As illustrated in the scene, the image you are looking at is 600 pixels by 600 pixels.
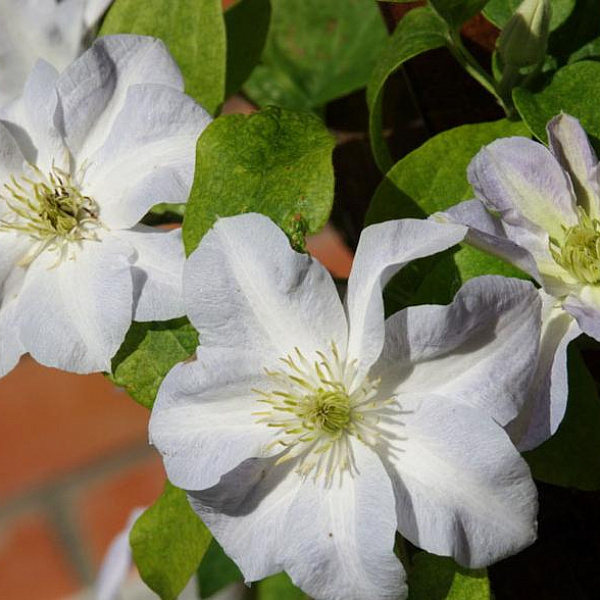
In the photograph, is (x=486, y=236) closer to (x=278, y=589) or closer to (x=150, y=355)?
(x=150, y=355)

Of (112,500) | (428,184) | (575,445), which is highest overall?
(428,184)

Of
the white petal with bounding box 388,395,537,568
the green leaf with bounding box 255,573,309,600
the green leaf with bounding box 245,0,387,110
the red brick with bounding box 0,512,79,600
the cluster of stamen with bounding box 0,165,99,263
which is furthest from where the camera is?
the red brick with bounding box 0,512,79,600

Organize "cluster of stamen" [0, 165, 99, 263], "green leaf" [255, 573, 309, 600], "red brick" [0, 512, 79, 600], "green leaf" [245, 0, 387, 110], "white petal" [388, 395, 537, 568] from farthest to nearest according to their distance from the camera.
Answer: "red brick" [0, 512, 79, 600]
"green leaf" [255, 573, 309, 600]
"green leaf" [245, 0, 387, 110]
"cluster of stamen" [0, 165, 99, 263]
"white petal" [388, 395, 537, 568]

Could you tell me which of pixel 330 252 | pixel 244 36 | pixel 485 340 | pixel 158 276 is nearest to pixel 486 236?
pixel 485 340

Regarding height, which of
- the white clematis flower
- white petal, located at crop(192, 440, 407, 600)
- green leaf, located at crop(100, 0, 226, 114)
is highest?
the white clematis flower

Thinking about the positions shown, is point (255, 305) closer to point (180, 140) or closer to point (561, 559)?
point (180, 140)

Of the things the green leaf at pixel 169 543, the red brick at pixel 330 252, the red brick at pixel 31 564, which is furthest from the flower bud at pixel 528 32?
the red brick at pixel 31 564

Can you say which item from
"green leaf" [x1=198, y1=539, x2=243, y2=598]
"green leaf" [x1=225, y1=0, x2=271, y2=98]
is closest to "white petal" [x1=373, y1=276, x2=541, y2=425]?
"green leaf" [x1=225, y1=0, x2=271, y2=98]

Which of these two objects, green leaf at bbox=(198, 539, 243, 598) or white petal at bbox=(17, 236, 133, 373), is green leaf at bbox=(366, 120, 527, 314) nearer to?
white petal at bbox=(17, 236, 133, 373)
